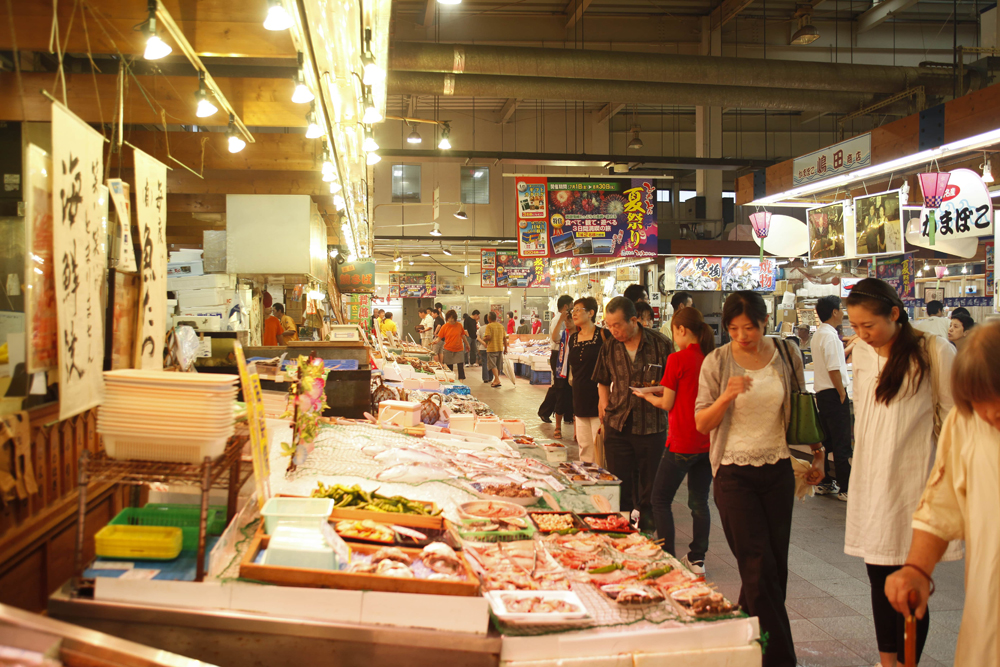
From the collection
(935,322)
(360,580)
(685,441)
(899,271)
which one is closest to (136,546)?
(360,580)

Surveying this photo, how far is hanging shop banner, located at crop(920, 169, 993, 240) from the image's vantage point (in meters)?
7.39

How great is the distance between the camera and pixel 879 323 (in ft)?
9.84

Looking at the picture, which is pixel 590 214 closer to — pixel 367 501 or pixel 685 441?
pixel 685 441

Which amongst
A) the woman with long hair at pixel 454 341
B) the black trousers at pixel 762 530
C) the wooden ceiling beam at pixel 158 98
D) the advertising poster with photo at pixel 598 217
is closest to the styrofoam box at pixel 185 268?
the wooden ceiling beam at pixel 158 98

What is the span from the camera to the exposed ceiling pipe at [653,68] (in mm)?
9211

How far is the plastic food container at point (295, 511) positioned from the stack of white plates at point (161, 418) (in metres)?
0.51

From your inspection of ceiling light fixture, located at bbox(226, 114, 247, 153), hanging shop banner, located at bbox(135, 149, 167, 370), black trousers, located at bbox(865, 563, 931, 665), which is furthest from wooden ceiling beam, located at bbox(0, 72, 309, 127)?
black trousers, located at bbox(865, 563, 931, 665)

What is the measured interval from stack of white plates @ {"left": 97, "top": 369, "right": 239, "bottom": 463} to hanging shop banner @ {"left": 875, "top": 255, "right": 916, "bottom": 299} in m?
13.9

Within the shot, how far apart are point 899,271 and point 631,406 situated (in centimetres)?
1109

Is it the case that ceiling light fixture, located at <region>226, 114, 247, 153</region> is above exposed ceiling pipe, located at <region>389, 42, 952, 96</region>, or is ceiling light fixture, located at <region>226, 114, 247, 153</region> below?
below

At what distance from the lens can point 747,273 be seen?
1538cm

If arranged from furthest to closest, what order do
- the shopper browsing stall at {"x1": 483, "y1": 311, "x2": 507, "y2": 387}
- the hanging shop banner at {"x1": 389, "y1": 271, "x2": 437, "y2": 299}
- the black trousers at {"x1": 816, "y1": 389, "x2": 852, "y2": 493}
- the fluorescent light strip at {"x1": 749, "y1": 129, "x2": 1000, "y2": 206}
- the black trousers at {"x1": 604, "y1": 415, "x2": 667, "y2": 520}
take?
the hanging shop banner at {"x1": 389, "y1": 271, "x2": 437, "y2": 299}, the shopper browsing stall at {"x1": 483, "y1": 311, "x2": 507, "y2": 387}, the black trousers at {"x1": 816, "y1": 389, "x2": 852, "y2": 493}, the fluorescent light strip at {"x1": 749, "y1": 129, "x2": 1000, "y2": 206}, the black trousers at {"x1": 604, "y1": 415, "x2": 667, "y2": 520}

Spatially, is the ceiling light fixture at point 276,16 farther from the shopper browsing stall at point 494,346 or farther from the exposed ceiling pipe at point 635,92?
the shopper browsing stall at point 494,346

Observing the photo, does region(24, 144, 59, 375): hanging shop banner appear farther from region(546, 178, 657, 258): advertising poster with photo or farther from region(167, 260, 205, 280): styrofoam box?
region(546, 178, 657, 258): advertising poster with photo
